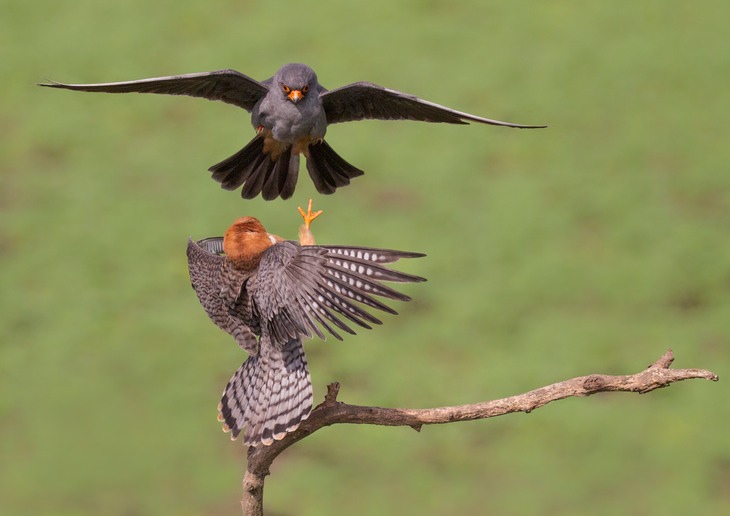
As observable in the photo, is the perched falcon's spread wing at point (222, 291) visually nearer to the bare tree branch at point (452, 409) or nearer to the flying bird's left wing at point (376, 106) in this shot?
the bare tree branch at point (452, 409)

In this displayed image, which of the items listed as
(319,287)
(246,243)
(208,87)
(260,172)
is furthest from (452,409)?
(208,87)

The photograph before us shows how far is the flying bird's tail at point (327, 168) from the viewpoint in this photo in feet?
28.2

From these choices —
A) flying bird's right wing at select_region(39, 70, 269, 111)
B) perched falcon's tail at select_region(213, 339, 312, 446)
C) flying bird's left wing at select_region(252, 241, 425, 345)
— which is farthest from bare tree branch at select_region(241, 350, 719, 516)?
flying bird's right wing at select_region(39, 70, 269, 111)

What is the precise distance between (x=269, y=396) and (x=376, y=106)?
6.33 feet

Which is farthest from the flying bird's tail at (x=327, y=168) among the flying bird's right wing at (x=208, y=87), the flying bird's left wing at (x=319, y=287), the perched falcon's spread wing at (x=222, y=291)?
the flying bird's left wing at (x=319, y=287)

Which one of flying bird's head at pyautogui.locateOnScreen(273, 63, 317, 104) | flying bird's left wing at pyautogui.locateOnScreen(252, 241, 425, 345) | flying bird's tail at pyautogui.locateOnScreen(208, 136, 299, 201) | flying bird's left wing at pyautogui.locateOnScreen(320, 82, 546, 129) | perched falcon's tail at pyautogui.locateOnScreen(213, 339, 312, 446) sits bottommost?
perched falcon's tail at pyautogui.locateOnScreen(213, 339, 312, 446)

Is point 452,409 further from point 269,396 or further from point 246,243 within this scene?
point 246,243

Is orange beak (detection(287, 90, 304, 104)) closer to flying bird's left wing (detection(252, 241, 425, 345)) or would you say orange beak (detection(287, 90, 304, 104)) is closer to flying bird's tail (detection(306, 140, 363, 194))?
flying bird's tail (detection(306, 140, 363, 194))

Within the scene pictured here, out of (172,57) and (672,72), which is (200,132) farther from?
(672,72)

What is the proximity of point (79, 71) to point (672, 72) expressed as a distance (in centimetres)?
734

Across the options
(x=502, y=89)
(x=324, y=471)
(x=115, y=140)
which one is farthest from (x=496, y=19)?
(x=324, y=471)

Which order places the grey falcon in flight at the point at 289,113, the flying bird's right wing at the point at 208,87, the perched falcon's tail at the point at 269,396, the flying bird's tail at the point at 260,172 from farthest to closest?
1. the flying bird's tail at the point at 260,172
2. the grey falcon in flight at the point at 289,113
3. the flying bird's right wing at the point at 208,87
4. the perched falcon's tail at the point at 269,396

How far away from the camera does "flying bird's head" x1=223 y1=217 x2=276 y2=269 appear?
7945 millimetres

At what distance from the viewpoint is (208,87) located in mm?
8406
